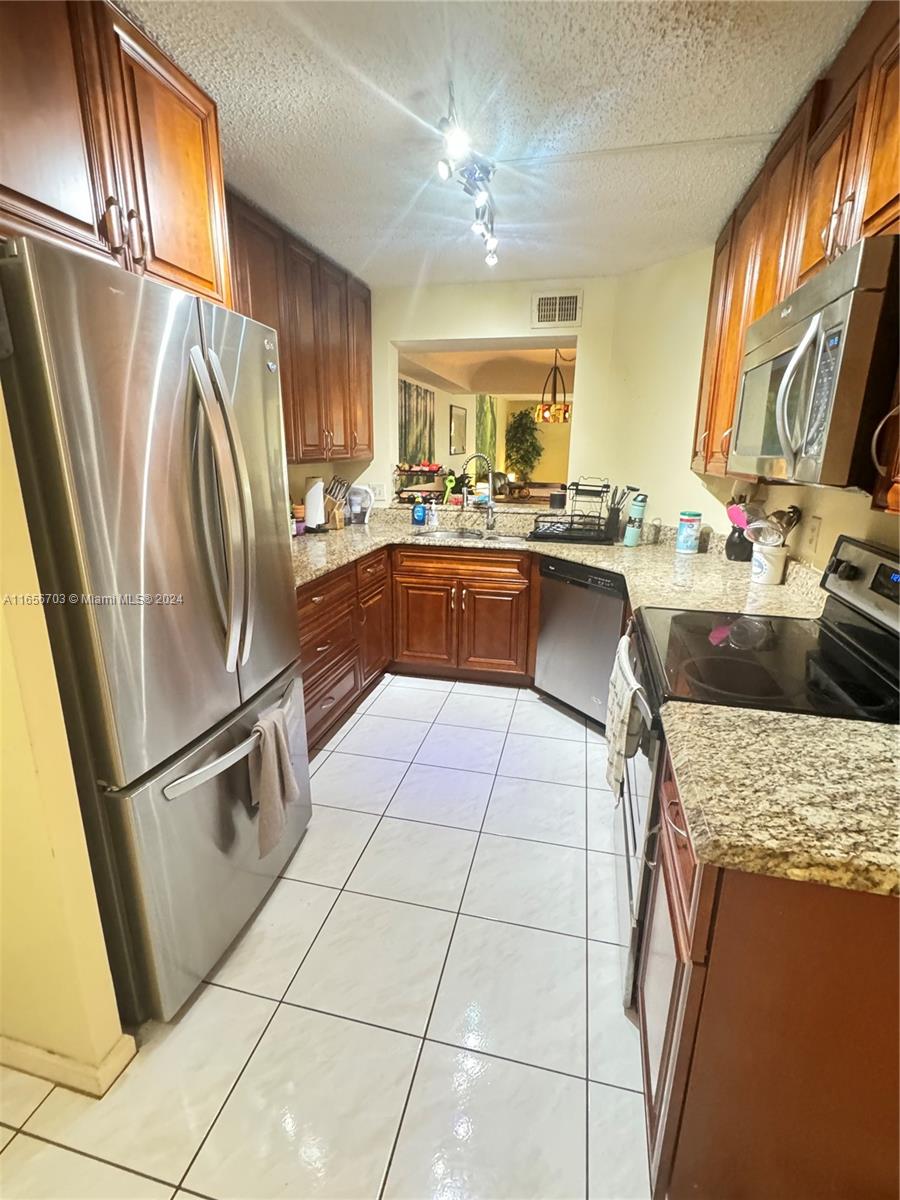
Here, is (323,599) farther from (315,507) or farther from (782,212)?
(782,212)

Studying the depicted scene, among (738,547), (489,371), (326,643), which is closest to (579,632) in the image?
(738,547)

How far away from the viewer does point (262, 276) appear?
241cm

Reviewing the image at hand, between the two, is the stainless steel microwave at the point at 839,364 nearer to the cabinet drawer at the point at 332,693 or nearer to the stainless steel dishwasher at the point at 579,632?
the stainless steel dishwasher at the point at 579,632

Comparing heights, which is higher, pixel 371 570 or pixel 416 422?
pixel 416 422

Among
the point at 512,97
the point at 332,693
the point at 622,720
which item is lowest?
the point at 332,693

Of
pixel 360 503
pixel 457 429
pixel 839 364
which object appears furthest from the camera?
pixel 457 429

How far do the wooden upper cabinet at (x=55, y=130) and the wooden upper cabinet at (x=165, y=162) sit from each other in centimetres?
6

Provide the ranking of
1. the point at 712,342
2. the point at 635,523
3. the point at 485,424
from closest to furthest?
the point at 712,342, the point at 635,523, the point at 485,424

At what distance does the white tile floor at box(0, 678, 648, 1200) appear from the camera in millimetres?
1083

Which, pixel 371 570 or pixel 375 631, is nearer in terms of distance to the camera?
pixel 371 570

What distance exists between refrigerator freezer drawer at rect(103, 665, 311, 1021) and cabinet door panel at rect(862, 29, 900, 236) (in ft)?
6.20

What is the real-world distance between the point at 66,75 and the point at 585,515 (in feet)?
9.39

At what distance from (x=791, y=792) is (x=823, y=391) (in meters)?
0.87

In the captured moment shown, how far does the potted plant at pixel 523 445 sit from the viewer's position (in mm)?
8531
